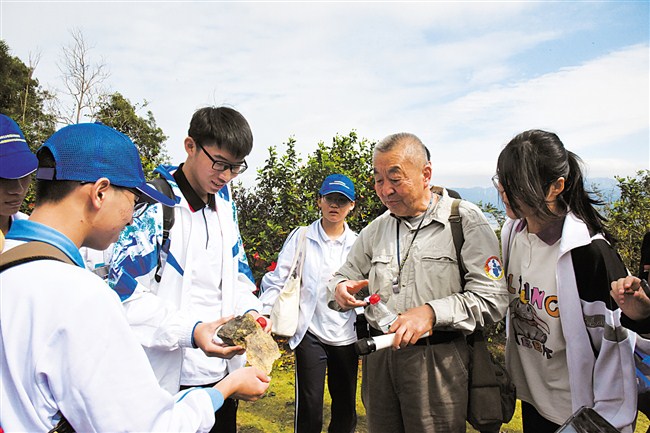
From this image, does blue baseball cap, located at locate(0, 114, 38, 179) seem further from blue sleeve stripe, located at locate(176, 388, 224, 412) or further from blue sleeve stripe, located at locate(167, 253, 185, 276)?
Result: blue sleeve stripe, located at locate(176, 388, 224, 412)

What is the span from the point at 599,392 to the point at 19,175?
3229 millimetres

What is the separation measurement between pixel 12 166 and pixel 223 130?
1.19 meters

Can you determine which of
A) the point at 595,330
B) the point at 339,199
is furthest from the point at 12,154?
the point at 595,330

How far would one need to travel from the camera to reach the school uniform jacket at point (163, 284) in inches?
85.9

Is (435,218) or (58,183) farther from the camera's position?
(435,218)

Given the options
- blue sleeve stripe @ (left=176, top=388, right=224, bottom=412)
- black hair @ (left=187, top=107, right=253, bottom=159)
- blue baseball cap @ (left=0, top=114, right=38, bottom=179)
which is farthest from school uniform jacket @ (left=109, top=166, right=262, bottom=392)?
blue baseball cap @ (left=0, top=114, right=38, bottom=179)

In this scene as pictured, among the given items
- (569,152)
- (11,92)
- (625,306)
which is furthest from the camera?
(11,92)

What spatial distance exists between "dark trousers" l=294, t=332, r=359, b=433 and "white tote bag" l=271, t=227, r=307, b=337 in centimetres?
21

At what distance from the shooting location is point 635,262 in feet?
19.3

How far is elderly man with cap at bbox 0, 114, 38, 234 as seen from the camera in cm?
245

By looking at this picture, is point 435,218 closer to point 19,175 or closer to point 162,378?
point 162,378

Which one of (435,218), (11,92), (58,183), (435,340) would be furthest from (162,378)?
(11,92)

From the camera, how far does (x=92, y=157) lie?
1431mm

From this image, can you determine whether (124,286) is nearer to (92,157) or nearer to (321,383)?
(92,157)
